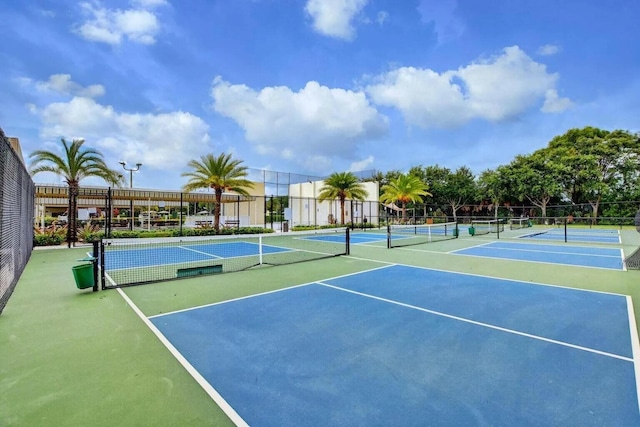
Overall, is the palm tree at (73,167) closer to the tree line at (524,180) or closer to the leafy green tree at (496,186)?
the tree line at (524,180)

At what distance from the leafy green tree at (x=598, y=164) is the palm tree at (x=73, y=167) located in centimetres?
4135

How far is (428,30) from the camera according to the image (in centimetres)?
1630

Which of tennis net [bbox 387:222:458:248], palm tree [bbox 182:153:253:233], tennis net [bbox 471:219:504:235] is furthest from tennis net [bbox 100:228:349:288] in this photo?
tennis net [bbox 471:219:504:235]

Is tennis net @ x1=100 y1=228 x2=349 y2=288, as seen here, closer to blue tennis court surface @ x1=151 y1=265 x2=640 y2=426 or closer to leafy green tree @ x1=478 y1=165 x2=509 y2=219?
blue tennis court surface @ x1=151 y1=265 x2=640 y2=426

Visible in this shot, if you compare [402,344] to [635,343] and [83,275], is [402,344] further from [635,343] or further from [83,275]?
[83,275]

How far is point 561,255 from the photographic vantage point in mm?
13039

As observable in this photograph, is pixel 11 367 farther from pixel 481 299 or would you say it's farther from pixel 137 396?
pixel 481 299

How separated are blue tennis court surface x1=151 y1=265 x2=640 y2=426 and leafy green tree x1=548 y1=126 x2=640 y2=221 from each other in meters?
34.8

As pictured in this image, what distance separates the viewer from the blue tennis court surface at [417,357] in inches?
118

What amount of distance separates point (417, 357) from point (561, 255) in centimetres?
1226

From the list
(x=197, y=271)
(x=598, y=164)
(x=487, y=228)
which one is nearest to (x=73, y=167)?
(x=197, y=271)

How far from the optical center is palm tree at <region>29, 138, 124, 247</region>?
1647 cm

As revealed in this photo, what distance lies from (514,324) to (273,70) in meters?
18.8

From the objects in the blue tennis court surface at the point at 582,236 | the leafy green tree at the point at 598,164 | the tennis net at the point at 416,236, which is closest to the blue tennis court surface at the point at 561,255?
the tennis net at the point at 416,236
